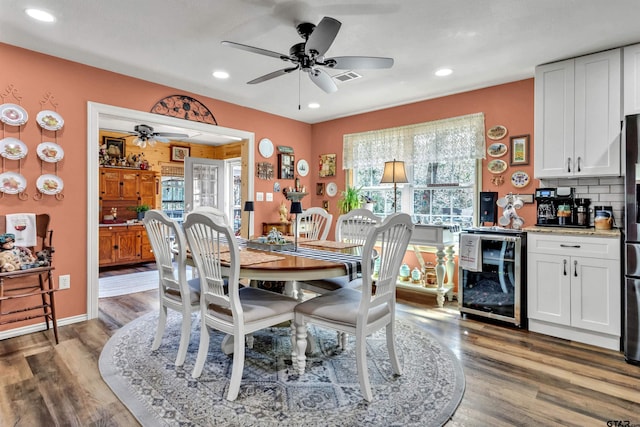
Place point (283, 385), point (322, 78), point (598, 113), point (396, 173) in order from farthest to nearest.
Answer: point (396, 173) < point (598, 113) < point (322, 78) < point (283, 385)

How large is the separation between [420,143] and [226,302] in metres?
3.35

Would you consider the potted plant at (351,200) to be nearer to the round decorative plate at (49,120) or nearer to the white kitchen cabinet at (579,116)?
the white kitchen cabinet at (579,116)

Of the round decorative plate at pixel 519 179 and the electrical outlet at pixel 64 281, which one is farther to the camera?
the round decorative plate at pixel 519 179

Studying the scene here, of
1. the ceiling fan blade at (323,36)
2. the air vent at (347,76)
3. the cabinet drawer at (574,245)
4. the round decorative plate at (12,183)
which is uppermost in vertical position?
the air vent at (347,76)

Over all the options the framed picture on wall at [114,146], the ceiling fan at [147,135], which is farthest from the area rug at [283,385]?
the framed picture on wall at [114,146]

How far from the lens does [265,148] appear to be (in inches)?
200

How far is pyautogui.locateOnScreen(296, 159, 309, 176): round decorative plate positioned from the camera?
18.4 ft

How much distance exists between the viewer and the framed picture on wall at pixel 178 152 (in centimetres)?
706

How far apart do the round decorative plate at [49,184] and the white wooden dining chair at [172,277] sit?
1304 millimetres

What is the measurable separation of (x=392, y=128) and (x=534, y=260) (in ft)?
8.11

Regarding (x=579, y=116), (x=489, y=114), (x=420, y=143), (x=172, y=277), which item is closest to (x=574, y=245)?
(x=579, y=116)

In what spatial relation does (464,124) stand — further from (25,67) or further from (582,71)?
(25,67)

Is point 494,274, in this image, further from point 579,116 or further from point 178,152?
point 178,152

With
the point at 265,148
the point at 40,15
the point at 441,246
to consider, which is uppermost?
the point at 40,15
